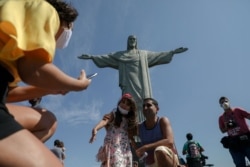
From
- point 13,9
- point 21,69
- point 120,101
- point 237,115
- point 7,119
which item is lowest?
point 7,119

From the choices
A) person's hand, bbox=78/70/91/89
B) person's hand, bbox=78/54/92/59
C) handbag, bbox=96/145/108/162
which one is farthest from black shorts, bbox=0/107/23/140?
person's hand, bbox=78/54/92/59

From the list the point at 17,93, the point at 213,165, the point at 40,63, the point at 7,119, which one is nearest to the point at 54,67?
the point at 40,63

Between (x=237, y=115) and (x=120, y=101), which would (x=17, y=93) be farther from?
(x=237, y=115)

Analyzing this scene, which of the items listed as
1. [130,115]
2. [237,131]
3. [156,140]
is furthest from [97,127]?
[237,131]

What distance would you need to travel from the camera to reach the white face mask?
1159 mm

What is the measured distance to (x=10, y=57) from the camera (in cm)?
88

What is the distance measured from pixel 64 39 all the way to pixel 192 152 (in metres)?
6.73

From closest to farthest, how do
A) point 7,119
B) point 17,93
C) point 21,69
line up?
point 7,119, point 21,69, point 17,93

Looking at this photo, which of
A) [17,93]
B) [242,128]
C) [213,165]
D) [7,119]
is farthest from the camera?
[213,165]

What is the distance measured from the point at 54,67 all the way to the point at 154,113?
8.22 feet

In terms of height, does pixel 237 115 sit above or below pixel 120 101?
above

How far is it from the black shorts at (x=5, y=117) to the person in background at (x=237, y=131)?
4486mm

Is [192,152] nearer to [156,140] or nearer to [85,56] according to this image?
[156,140]

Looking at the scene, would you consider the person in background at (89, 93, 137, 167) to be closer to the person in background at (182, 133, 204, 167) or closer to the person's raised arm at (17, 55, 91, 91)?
the person's raised arm at (17, 55, 91, 91)
